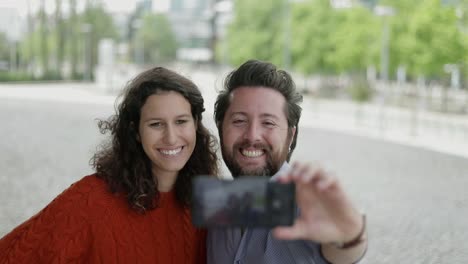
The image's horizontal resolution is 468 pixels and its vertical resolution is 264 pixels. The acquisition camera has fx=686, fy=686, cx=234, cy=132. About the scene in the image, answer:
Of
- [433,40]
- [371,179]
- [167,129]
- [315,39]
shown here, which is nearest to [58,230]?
[167,129]

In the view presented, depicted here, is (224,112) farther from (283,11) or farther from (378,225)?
(283,11)

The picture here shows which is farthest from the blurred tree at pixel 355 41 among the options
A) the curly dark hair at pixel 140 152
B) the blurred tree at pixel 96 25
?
the blurred tree at pixel 96 25

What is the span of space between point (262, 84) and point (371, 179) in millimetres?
10469

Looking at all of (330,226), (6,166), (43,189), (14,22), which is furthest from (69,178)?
(14,22)

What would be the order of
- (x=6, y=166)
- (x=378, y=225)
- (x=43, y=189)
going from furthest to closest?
(x=6, y=166) → (x=43, y=189) → (x=378, y=225)

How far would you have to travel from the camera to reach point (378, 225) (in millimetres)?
8828

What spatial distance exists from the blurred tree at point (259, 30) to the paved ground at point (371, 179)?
2496 centimetres

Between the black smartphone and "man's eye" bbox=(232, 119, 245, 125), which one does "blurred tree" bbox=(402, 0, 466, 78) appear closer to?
"man's eye" bbox=(232, 119, 245, 125)

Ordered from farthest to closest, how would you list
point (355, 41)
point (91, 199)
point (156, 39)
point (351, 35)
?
1. point (156, 39)
2. point (351, 35)
3. point (355, 41)
4. point (91, 199)

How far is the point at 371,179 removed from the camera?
40.9 ft

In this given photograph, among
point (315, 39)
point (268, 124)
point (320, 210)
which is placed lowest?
point (315, 39)

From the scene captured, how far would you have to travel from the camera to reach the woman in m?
2.47

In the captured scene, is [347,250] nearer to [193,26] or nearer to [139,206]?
[139,206]

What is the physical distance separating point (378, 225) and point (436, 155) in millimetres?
7815
